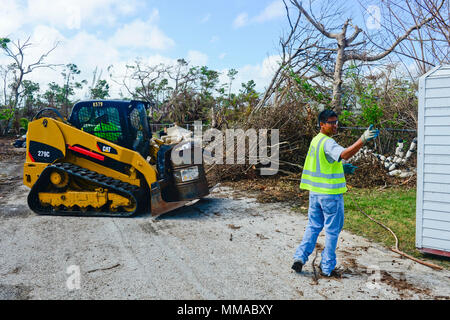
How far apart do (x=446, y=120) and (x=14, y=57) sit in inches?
1229

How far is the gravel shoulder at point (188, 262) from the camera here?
142 inches

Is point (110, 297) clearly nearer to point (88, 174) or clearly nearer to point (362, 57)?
point (88, 174)

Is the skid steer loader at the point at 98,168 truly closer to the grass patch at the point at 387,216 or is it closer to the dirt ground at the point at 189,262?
the dirt ground at the point at 189,262

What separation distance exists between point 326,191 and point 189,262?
195 cm

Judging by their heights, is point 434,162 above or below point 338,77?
below

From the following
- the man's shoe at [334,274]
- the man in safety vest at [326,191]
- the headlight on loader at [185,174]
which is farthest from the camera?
the headlight on loader at [185,174]

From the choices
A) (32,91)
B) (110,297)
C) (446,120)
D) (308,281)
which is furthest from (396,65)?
(32,91)

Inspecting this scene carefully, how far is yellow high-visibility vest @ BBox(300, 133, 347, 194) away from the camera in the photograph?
3.73 m

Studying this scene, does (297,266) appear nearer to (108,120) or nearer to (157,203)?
(157,203)

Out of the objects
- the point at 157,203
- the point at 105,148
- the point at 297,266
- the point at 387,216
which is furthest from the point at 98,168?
the point at 387,216

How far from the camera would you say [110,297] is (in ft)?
11.5

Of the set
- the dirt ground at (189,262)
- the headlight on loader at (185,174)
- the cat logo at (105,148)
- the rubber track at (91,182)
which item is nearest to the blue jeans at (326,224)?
the dirt ground at (189,262)

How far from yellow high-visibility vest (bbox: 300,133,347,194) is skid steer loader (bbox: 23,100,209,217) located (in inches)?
123

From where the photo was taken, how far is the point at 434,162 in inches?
173
